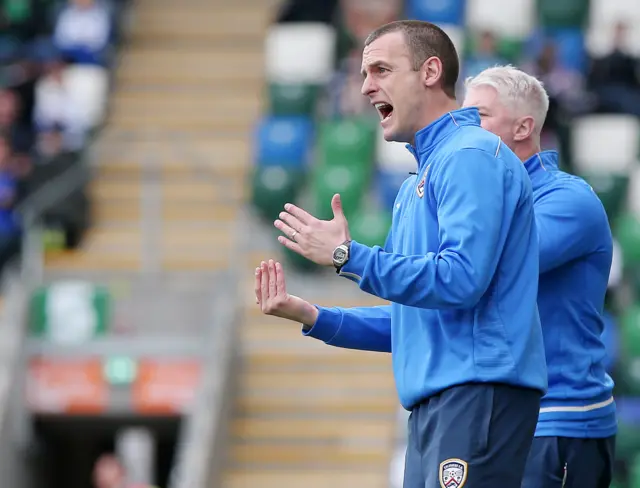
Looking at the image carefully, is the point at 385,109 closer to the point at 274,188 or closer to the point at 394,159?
the point at 394,159

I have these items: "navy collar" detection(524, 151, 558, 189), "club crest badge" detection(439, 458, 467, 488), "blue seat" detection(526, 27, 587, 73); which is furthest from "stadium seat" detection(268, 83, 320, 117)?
"club crest badge" detection(439, 458, 467, 488)

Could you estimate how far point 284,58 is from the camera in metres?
13.8

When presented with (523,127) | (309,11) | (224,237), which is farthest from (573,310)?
(309,11)

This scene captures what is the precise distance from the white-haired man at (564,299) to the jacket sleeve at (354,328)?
0.47 metres

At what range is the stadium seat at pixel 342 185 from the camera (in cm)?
1191

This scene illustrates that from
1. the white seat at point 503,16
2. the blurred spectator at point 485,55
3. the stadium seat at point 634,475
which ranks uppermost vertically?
the white seat at point 503,16

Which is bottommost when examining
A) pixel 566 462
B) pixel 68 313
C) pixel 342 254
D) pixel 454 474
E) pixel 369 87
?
pixel 68 313

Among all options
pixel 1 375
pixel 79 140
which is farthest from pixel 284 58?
pixel 1 375

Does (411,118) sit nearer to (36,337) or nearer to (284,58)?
(36,337)

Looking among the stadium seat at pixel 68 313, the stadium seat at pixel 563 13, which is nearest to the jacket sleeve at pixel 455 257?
the stadium seat at pixel 68 313

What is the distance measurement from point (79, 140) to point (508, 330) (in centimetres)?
1004

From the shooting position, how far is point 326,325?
13.6 feet

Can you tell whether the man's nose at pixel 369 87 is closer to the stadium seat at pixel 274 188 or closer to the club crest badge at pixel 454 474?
the club crest badge at pixel 454 474

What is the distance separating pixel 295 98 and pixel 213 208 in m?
1.19
